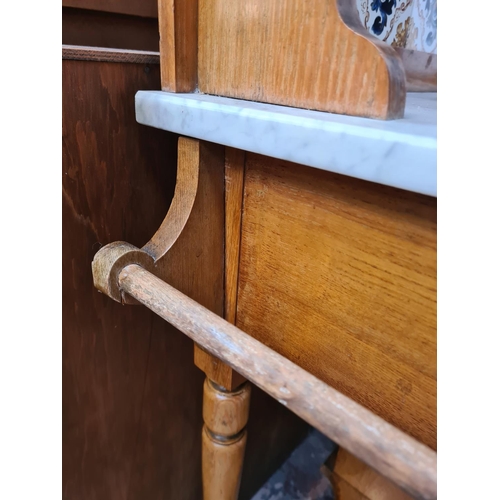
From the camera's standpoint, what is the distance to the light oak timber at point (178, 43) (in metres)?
0.38

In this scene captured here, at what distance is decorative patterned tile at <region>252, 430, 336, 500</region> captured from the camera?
0.85 m

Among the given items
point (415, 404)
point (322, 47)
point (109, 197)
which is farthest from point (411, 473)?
point (109, 197)

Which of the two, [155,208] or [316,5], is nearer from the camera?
[316,5]

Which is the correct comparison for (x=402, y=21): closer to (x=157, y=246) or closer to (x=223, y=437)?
(x=157, y=246)

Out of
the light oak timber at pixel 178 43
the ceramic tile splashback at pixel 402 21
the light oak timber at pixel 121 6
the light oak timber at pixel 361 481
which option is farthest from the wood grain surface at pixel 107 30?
the light oak timber at pixel 361 481

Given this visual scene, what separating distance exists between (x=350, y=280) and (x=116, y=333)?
1.04 ft

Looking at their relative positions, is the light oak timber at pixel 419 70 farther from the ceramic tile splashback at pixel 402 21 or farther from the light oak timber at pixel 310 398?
the light oak timber at pixel 310 398

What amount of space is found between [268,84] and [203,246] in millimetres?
165

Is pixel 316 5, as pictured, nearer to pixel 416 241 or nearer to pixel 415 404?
pixel 416 241

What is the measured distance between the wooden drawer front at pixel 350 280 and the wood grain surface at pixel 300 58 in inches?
2.1

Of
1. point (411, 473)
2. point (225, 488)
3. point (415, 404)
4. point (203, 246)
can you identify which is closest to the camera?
point (411, 473)

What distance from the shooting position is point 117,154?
1.51 feet

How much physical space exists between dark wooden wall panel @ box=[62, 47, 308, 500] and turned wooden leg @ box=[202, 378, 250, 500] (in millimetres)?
111

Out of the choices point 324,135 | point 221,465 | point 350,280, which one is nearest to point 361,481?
point 221,465
